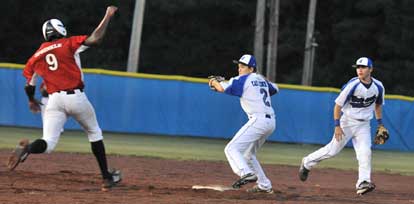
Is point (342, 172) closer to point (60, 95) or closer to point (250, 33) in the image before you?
point (60, 95)

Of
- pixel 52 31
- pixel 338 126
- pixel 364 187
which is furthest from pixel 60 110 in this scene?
pixel 364 187

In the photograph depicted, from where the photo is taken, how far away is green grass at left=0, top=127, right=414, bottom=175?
57.6 ft

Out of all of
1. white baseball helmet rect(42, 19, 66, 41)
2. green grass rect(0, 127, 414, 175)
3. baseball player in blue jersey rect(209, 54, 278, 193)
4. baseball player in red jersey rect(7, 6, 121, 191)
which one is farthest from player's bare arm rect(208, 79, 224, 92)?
green grass rect(0, 127, 414, 175)

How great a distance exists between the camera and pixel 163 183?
1160cm

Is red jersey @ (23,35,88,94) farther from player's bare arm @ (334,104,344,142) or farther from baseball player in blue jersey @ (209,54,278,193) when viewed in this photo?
player's bare arm @ (334,104,344,142)

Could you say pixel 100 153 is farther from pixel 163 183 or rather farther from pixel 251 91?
pixel 251 91

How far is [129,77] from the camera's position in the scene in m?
23.2

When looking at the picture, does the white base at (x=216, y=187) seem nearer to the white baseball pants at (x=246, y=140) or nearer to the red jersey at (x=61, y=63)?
the white baseball pants at (x=246, y=140)

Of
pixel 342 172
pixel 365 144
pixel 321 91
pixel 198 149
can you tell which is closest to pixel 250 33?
pixel 321 91

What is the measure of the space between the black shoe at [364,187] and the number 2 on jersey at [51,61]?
4254mm

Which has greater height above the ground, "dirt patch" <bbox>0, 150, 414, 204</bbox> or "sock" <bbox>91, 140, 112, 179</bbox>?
"sock" <bbox>91, 140, 112, 179</bbox>

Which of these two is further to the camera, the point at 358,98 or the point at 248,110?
the point at 358,98

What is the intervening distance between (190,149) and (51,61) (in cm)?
1027

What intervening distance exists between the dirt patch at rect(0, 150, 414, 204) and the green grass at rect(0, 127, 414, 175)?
1.71 m
